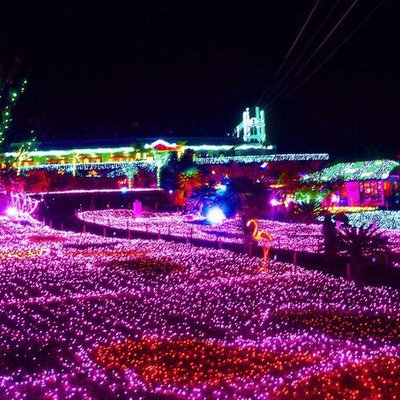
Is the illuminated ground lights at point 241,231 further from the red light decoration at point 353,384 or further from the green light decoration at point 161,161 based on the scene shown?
the green light decoration at point 161,161

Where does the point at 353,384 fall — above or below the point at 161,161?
below

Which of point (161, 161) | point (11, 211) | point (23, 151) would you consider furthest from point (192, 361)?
point (161, 161)

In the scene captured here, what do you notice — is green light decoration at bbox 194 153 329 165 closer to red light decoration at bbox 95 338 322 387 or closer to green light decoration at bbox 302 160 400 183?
green light decoration at bbox 302 160 400 183

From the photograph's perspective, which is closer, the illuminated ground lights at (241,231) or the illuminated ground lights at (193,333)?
the illuminated ground lights at (193,333)

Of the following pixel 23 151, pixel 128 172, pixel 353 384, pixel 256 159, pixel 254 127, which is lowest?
pixel 353 384

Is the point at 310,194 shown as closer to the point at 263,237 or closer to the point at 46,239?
the point at 263,237

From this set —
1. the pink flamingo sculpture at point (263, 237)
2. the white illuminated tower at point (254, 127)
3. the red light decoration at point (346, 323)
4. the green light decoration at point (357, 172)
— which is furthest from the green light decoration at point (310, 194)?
the white illuminated tower at point (254, 127)
